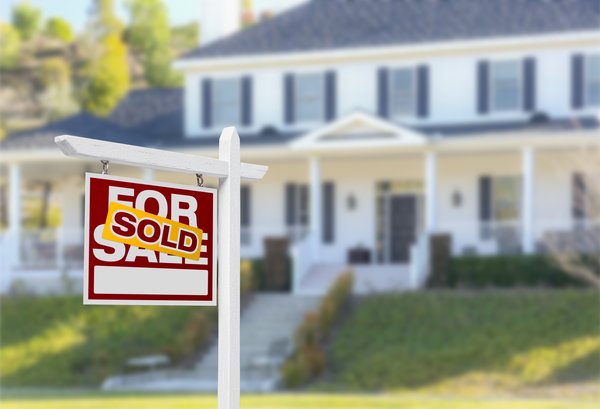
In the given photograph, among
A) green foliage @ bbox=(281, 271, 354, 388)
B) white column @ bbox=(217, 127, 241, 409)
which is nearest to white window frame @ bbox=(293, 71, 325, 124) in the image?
green foliage @ bbox=(281, 271, 354, 388)

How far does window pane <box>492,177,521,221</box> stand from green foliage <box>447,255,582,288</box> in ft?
10.3

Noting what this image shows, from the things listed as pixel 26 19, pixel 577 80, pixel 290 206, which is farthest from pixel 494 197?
pixel 26 19

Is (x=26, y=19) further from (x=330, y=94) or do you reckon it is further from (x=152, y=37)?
(x=330, y=94)

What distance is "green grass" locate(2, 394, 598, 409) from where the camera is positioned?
57.1 feet

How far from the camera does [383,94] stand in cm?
2955

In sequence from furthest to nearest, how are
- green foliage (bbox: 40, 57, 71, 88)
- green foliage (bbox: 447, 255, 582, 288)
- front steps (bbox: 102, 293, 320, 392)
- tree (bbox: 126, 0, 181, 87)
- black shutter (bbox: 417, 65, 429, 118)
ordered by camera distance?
tree (bbox: 126, 0, 181, 87)
green foliage (bbox: 40, 57, 71, 88)
black shutter (bbox: 417, 65, 429, 118)
green foliage (bbox: 447, 255, 582, 288)
front steps (bbox: 102, 293, 320, 392)

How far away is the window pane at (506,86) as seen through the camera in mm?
28656

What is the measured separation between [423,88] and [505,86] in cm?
192

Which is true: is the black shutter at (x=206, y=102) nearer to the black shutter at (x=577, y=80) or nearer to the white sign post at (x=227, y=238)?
the black shutter at (x=577, y=80)

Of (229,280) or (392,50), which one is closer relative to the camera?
(229,280)

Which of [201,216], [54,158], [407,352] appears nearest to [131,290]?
[201,216]

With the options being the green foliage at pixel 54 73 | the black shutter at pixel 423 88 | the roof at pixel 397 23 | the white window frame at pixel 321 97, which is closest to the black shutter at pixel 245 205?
the white window frame at pixel 321 97

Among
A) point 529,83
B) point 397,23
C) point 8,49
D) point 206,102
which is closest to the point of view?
point 529,83

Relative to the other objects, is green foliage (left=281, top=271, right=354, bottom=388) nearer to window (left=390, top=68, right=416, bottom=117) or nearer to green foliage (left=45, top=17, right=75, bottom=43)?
window (left=390, top=68, right=416, bottom=117)
